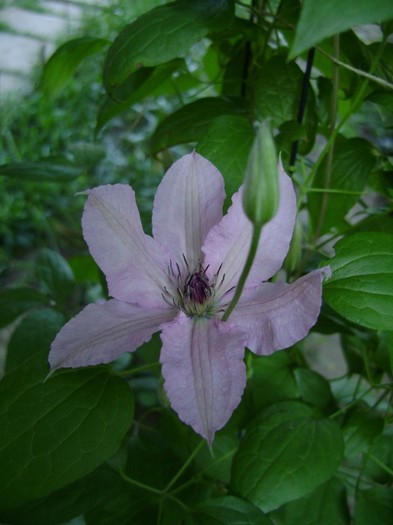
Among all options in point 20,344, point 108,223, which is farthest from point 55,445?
point 20,344

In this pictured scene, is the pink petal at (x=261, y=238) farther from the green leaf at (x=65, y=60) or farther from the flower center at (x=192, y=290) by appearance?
the green leaf at (x=65, y=60)

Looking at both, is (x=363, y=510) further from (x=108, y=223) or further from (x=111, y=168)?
(x=111, y=168)

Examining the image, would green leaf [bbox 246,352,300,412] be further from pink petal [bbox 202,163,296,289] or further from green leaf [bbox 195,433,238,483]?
pink petal [bbox 202,163,296,289]

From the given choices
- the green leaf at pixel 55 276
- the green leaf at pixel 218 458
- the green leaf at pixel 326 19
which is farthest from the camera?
the green leaf at pixel 55 276

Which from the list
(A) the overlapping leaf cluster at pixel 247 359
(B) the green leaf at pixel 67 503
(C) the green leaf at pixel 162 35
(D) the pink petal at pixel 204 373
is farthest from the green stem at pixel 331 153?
(B) the green leaf at pixel 67 503

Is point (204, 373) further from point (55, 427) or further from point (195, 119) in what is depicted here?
point (195, 119)

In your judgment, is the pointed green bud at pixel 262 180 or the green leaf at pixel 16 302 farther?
the green leaf at pixel 16 302
